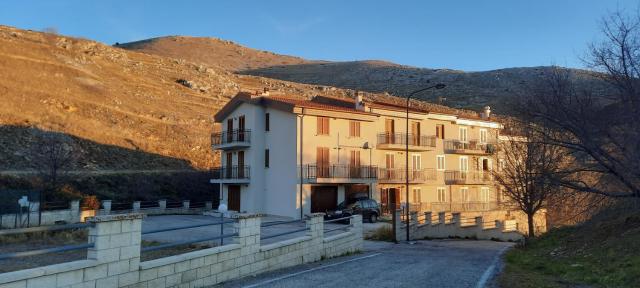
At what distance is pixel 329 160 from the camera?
36.8 meters

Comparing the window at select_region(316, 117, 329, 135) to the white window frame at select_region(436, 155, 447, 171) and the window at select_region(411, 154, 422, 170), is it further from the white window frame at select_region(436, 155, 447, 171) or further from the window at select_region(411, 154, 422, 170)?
the white window frame at select_region(436, 155, 447, 171)

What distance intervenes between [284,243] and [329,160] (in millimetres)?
24017

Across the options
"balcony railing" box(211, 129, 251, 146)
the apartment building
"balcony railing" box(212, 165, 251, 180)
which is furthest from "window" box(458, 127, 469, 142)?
"balcony railing" box(212, 165, 251, 180)

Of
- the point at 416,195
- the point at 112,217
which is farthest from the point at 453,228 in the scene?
the point at 112,217

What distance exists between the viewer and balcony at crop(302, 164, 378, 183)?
35.0 metres

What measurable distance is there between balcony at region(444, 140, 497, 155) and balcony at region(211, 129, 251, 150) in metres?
18.0

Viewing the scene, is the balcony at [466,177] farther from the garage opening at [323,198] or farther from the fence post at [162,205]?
the fence post at [162,205]

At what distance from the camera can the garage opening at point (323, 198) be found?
35656mm

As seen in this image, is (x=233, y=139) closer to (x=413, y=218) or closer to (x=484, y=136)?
(x=413, y=218)

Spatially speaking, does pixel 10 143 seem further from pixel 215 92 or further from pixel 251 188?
pixel 215 92

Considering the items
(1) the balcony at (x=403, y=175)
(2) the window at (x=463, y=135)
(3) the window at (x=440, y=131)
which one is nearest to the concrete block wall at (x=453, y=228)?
(1) the balcony at (x=403, y=175)

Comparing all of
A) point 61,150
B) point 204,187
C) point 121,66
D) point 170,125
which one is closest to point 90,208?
point 61,150

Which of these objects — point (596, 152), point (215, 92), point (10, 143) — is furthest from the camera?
point (215, 92)

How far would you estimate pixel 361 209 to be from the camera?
33.7 m
